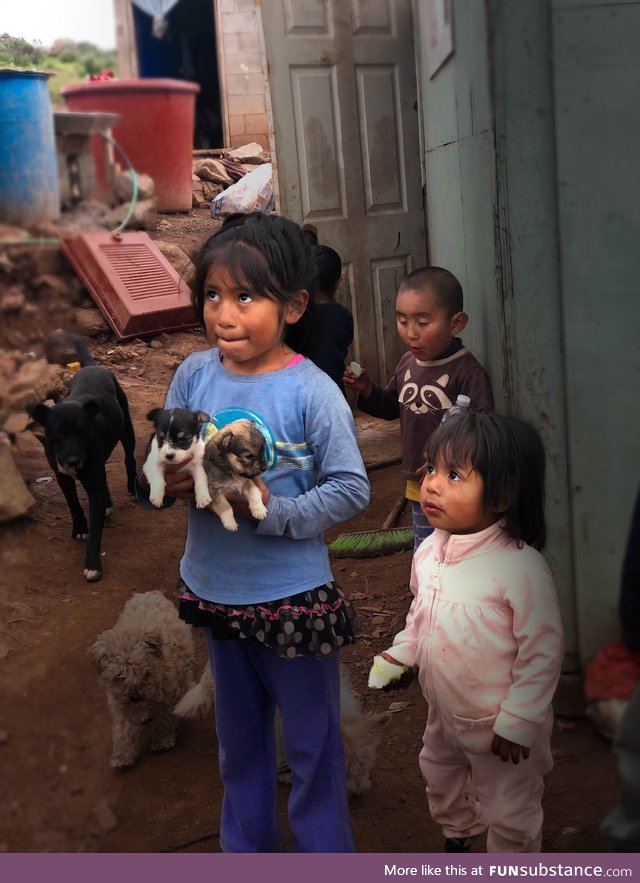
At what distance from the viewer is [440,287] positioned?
2785 mm

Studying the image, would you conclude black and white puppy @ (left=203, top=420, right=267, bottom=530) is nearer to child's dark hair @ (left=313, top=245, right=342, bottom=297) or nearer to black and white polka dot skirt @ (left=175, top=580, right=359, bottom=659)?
black and white polka dot skirt @ (left=175, top=580, right=359, bottom=659)

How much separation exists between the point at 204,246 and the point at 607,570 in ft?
4.54

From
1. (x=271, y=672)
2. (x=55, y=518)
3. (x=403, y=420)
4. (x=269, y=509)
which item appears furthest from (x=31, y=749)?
→ (x=55, y=518)

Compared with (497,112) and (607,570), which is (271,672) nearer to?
(607,570)

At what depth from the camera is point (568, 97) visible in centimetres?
227

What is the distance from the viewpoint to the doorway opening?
6.25 ft

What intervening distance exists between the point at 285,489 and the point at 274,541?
11 cm

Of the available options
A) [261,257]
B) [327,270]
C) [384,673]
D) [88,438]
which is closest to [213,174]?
[261,257]

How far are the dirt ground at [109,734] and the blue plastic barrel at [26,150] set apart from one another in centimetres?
32

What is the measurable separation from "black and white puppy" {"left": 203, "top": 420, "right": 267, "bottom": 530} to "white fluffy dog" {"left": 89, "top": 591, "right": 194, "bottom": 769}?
3.57ft

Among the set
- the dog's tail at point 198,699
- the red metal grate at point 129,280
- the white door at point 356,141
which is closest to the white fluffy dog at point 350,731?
the dog's tail at point 198,699

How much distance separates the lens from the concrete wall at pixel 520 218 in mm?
2369

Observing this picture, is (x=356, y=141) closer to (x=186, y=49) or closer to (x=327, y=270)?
(x=327, y=270)
